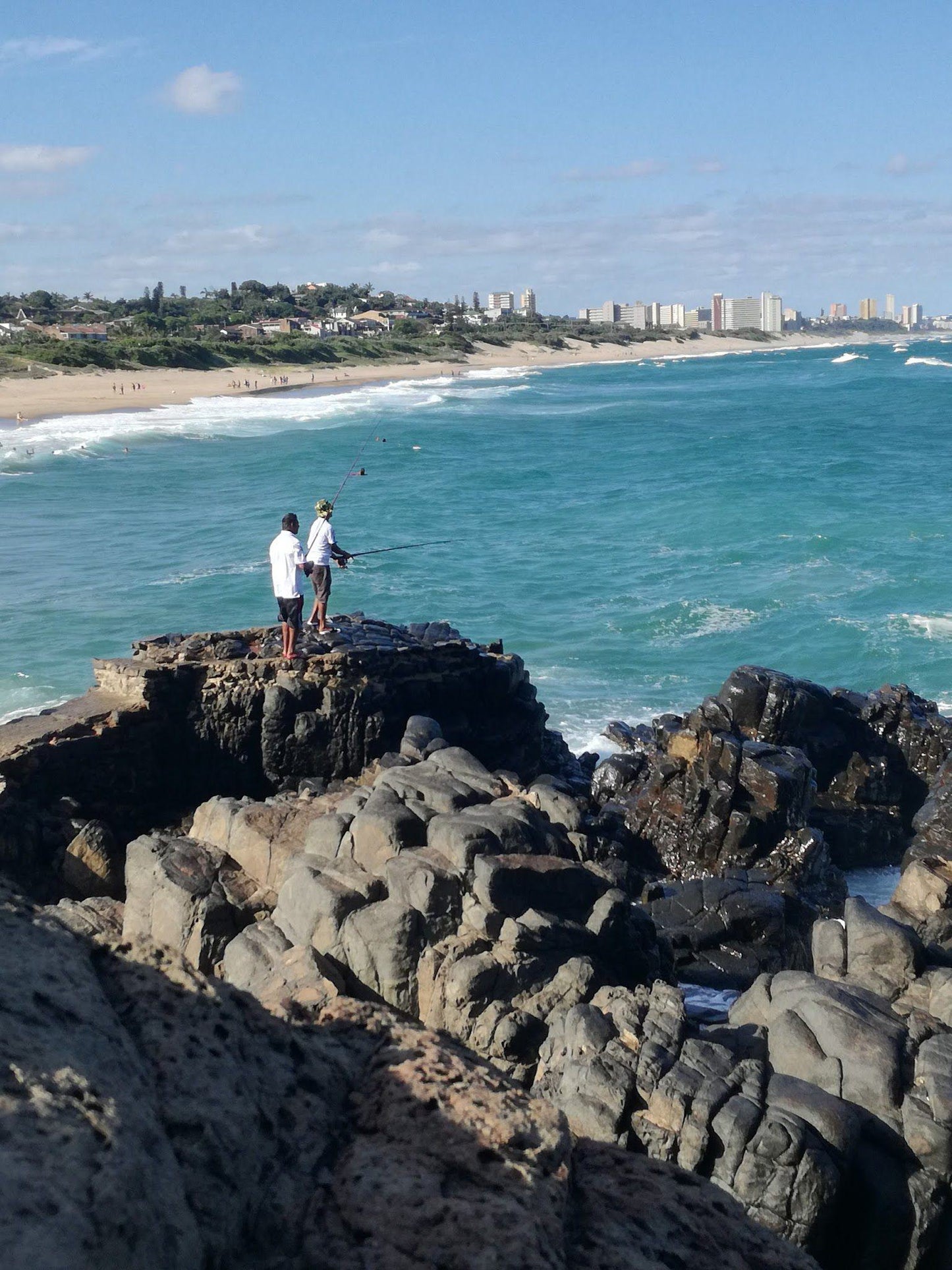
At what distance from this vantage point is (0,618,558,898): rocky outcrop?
10.7 m

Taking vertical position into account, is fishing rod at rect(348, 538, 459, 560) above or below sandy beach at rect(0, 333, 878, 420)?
below

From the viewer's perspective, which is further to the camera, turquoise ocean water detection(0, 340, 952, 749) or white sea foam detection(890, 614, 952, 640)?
white sea foam detection(890, 614, 952, 640)

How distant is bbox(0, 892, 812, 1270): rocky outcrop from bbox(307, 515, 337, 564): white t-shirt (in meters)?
9.20

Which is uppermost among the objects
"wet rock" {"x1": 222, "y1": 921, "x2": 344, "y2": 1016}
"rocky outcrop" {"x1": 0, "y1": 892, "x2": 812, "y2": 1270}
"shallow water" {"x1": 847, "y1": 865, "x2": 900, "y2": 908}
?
"rocky outcrop" {"x1": 0, "y1": 892, "x2": 812, "y2": 1270}

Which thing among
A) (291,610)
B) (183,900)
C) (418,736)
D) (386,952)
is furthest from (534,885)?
(291,610)

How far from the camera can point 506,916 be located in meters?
7.62

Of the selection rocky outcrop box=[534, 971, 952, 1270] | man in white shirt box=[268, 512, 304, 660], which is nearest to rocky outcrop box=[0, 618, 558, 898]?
man in white shirt box=[268, 512, 304, 660]

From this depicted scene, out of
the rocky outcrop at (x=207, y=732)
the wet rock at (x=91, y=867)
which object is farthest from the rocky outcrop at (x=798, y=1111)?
the rocky outcrop at (x=207, y=732)

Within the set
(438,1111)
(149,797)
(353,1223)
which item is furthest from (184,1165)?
(149,797)

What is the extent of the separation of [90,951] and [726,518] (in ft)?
113

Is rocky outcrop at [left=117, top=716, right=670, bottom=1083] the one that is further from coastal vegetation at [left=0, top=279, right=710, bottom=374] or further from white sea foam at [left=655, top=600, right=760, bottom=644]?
coastal vegetation at [left=0, top=279, right=710, bottom=374]

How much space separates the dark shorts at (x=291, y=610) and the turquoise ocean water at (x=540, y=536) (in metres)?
5.85

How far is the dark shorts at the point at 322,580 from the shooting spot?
13.4 meters

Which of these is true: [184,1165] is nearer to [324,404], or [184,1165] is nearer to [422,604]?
[422,604]
